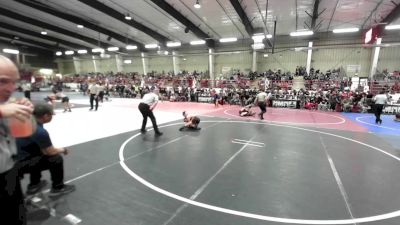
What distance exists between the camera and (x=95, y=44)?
33844 millimetres

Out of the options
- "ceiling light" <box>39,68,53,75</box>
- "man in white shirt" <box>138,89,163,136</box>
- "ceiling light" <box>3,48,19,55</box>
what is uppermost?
"ceiling light" <box>3,48,19,55</box>

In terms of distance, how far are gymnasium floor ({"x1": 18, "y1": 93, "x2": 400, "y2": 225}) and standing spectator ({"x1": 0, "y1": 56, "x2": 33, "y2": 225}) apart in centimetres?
153

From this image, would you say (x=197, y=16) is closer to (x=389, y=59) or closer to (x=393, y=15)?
(x=393, y=15)

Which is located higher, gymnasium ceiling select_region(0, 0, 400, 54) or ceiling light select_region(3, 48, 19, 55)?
gymnasium ceiling select_region(0, 0, 400, 54)

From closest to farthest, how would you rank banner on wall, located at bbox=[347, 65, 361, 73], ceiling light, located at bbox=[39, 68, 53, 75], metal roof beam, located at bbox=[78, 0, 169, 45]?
1. metal roof beam, located at bbox=[78, 0, 169, 45]
2. banner on wall, located at bbox=[347, 65, 361, 73]
3. ceiling light, located at bbox=[39, 68, 53, 75]

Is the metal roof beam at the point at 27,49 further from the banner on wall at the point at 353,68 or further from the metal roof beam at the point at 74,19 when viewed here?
the banner on wall at the point at 353,68

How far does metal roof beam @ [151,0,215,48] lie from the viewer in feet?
61.6

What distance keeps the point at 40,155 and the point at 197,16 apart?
20.4m

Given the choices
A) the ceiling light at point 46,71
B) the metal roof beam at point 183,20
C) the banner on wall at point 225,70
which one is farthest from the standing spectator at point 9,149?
the ceiling light at point 46,71

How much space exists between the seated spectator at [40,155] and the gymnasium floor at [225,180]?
0.37 metres

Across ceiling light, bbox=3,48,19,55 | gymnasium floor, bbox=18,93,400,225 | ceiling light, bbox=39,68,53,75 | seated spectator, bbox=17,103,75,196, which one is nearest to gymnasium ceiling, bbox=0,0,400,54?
ceiling light, bbox=3,48,19,55

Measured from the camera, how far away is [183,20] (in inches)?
867

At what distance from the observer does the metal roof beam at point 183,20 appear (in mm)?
18766

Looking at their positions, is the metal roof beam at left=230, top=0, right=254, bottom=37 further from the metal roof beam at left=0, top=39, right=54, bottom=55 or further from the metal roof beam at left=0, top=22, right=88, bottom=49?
the metal roof beam at left=0, top=39, right=54, bottom=55
